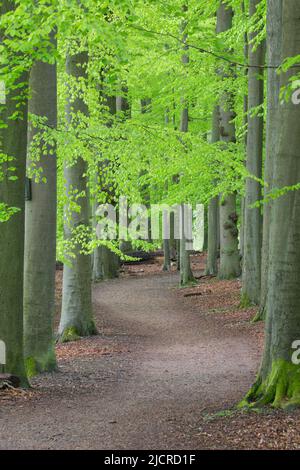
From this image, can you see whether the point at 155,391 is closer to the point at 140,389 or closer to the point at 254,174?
the point at 140,389

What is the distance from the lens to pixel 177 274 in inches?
1261

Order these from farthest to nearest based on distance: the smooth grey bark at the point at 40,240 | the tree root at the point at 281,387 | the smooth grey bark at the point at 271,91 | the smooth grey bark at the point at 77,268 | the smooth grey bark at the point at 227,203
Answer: the smooth grey bark at the point at 227,203
the smooth grey bark at the point at 77,268
the smooth grey bark at the point at 271,91
the smooth grey bark at the point at 40,240
the tree root at the point at 281,387

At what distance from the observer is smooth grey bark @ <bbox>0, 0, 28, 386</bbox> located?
8773mm

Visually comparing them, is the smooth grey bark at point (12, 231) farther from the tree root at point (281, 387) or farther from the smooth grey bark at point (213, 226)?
the smooth grey bark at point (213, 226)

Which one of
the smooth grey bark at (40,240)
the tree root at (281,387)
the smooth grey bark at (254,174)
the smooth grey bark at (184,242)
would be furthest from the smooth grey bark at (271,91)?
the smooth grey bark at (184,242)

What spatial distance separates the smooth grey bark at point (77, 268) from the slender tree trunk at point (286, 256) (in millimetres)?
7931

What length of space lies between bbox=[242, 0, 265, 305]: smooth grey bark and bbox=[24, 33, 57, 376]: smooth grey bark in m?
7.69

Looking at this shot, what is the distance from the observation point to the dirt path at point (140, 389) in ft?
22.6

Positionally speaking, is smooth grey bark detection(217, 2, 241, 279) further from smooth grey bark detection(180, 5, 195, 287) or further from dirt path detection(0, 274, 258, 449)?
dirt path detection(0, 274, 258, 449)

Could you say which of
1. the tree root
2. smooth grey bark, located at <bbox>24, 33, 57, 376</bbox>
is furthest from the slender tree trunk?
smooth grey bark, located at <bbox>24, 33, 57, 376</bbox>

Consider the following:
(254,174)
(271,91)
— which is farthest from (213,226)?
(271,91)

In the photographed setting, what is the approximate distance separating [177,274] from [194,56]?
14.6 metres

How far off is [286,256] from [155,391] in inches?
134

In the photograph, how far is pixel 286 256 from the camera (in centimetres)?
737
